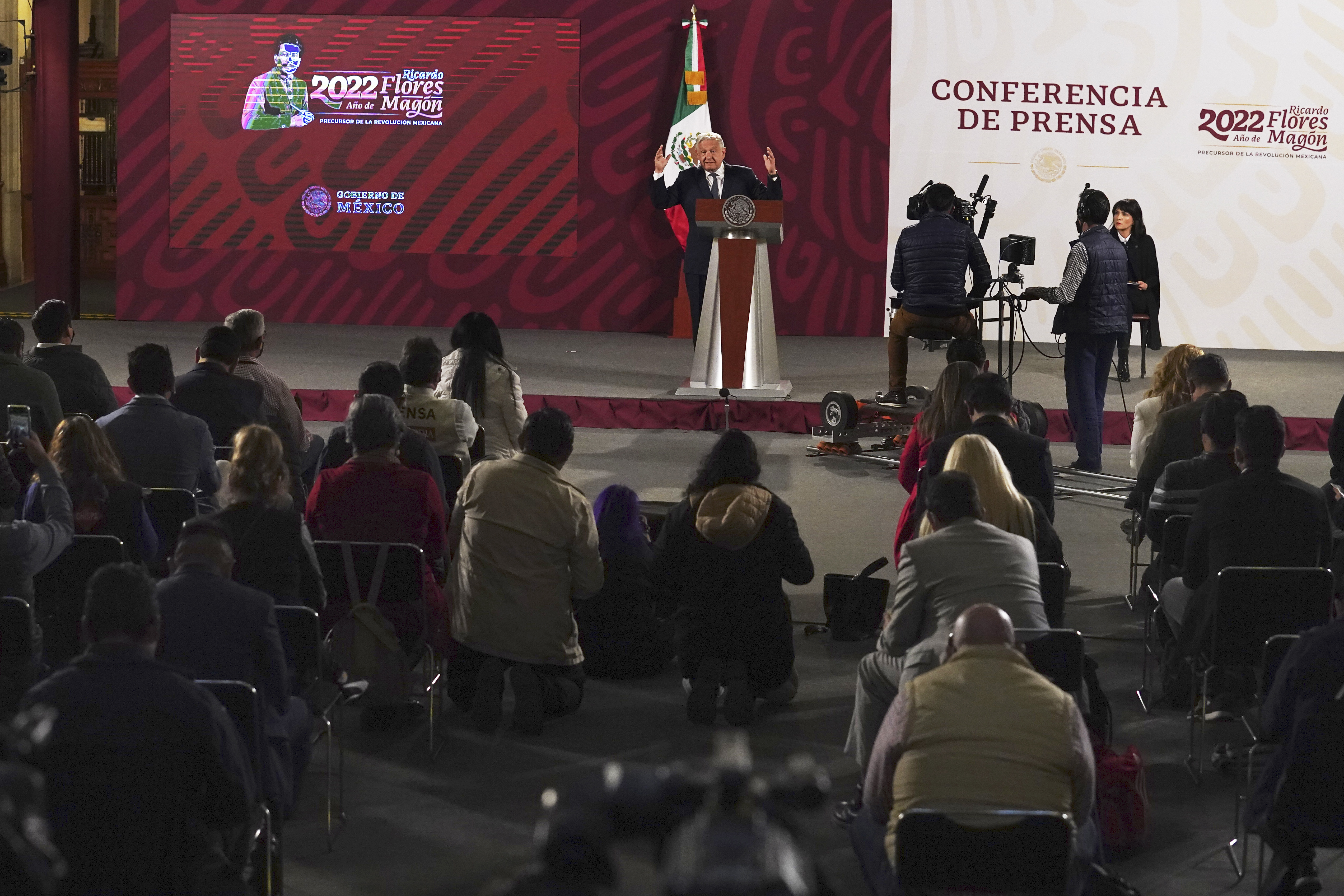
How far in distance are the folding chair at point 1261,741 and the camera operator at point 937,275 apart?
5192 mm

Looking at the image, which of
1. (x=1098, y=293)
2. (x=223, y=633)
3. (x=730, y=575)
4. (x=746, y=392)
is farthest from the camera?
(x=746, y=392)

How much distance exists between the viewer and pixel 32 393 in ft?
19.1

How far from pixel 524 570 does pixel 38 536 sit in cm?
129

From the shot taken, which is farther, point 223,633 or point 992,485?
point 992,485

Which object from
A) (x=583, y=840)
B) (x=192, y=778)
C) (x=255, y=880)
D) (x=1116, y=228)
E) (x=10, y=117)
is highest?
(x=10, y=117)

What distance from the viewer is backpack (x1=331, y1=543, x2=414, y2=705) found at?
15.2 ft

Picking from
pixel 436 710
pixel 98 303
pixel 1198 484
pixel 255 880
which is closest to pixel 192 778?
pixel 255 880

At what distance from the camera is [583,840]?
3.59ft

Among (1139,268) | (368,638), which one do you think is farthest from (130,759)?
(1139,268)

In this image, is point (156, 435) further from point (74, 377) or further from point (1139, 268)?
point (1139, 268)

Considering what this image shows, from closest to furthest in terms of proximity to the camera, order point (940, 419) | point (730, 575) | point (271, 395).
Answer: point (730, 575) → point (940, 419) → point (271, 395)

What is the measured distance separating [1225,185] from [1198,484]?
8.45 m

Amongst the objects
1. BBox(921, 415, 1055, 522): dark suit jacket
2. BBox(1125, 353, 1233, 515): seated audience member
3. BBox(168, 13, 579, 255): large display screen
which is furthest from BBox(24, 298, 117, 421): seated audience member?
BBox(168, 13, 579, 255): large display screen

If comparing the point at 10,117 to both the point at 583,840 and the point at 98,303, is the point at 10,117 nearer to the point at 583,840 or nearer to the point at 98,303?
the point at 98,303
